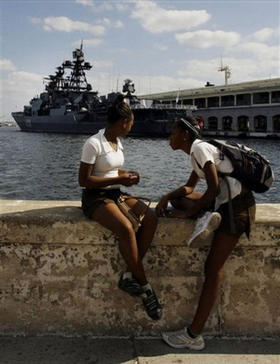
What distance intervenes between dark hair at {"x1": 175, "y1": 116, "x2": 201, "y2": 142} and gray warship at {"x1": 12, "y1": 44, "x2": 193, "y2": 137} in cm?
4917

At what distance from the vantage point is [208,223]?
245 cm

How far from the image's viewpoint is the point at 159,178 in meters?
20.9

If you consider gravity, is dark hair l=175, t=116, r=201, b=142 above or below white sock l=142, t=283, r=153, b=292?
above

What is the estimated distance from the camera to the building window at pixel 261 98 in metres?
65.0

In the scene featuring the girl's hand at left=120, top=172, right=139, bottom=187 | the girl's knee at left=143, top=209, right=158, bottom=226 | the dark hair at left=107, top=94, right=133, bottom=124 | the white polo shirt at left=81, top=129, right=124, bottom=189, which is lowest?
the girl's knee at left=143, top=209, right=158, bottom=226

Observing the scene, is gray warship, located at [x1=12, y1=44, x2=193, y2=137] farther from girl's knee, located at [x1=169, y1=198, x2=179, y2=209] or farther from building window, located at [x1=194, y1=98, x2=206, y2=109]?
girl's knee, located at [x1=169, y1=198, x2=179, y2=209]

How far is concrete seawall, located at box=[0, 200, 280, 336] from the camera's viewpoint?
2.65m

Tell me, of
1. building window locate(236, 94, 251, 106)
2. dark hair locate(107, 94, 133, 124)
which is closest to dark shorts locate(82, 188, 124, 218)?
dark hair locate(107, 94, 133, 124)

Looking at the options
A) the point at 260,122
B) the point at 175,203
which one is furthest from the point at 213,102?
the point at 175,203

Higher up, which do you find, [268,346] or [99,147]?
[99,147]

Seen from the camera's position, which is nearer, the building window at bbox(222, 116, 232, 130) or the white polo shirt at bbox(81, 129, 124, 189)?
the white polo shirt at bbox(81, 129, 124, 189)

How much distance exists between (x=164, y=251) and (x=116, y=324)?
581mm

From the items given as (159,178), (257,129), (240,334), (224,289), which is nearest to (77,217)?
(224,289)

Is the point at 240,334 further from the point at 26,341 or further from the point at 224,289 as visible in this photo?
the point at 26,341
